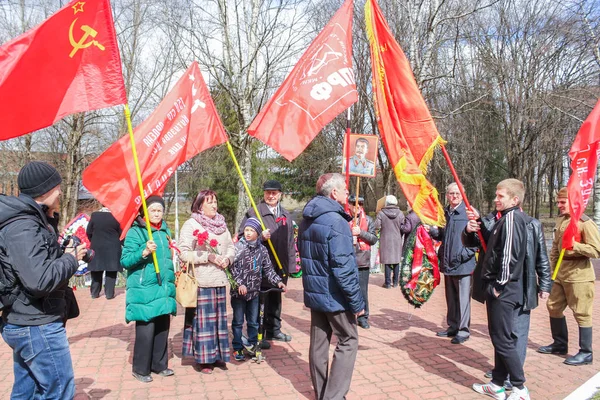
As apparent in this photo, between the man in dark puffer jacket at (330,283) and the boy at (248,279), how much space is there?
1.29 meters

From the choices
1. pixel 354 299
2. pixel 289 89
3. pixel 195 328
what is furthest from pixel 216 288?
pixel 289 89

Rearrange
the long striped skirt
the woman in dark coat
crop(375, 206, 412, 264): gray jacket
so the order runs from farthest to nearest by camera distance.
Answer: crop(375, 206, 412, 264): gray jacket, the woman in dark coat, the long striped skirt

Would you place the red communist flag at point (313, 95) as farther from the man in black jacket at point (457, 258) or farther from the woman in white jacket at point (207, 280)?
the man in black jacket at point (457, 258)

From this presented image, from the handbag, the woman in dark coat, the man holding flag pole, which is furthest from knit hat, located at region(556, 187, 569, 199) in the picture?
the woman in dark coat

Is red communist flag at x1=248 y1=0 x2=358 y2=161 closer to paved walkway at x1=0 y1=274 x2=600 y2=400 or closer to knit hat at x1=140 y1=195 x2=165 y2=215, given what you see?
knit hat at x1=140 y1=195 x2=165 y2=215

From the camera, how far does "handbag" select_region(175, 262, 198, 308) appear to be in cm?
498

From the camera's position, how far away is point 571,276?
5.59m

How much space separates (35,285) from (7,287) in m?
0.28

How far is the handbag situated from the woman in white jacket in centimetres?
11

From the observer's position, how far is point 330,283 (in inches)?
163

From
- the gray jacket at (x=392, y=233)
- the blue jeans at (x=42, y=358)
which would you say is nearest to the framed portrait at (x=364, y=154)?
the gray jacket at (x=392, y=233)

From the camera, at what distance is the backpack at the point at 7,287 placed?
2.99m

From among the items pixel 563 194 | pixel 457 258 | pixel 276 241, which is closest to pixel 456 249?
pixel 457 258

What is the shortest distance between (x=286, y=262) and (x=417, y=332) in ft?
7.25
